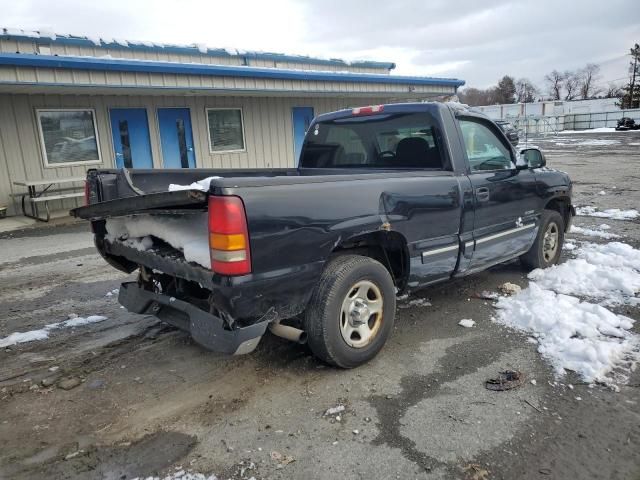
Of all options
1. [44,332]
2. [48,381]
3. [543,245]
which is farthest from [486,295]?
[44,332]

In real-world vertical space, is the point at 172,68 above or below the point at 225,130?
above

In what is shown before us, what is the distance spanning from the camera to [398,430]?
9.51 ft

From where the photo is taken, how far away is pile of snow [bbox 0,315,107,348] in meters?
4.31

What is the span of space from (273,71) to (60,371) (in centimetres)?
1022

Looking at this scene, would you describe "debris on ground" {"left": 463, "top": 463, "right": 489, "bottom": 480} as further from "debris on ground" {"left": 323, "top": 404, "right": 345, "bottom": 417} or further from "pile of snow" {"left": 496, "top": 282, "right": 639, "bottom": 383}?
"pile of snow" {"left": 496, "top": 282, "right": 639, "bottom": 383}

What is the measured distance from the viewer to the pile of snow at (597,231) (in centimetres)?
741

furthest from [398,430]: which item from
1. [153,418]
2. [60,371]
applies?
[60,371]

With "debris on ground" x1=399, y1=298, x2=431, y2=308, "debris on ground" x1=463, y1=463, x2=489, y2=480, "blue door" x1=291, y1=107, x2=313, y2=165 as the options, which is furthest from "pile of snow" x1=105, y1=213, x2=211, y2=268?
"blue door" x1=291, y1=107, x2=313, y2=165

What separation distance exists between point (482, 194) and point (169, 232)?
9.06ft

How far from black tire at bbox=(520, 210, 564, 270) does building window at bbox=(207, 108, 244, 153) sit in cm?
1022

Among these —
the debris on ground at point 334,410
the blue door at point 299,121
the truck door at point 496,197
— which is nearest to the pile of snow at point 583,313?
the truck door at point 496,197

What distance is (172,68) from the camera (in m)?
10.7

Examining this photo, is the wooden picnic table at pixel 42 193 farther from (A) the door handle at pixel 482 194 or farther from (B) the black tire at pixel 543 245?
(B) the black tire at pixel 543 245

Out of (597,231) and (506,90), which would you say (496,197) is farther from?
(506,90)
